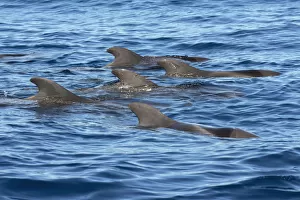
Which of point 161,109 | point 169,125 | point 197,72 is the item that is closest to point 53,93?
point 161,109

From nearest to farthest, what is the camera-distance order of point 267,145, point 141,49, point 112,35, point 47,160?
point 47,160 < point 267,145 < point 141,49 < point 112,35

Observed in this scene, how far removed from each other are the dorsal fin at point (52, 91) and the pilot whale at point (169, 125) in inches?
80.9

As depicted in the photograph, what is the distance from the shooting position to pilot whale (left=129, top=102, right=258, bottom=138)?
12219mm

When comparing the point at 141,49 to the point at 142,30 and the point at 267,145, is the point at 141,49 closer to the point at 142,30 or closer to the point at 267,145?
the point at 142,30

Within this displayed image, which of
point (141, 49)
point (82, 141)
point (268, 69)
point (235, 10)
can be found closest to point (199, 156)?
point (82, 141)

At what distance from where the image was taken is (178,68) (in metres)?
18.5

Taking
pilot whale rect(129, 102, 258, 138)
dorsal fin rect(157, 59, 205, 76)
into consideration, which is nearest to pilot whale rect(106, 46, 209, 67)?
dorsal fin rect(157, 59, 205, 76)

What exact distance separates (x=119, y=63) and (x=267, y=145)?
9027 mm

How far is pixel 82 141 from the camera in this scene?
12008 mm

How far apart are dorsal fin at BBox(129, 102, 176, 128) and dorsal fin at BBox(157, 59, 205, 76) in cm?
550

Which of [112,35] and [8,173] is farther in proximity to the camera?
[112,35]

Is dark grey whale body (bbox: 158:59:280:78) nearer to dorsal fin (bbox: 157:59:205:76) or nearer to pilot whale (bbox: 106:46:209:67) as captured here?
dorsal fin (bbox: 157:59:205:76)

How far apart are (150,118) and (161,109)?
6.28 ft

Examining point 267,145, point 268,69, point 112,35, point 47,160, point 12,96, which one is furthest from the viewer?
point 112,35
